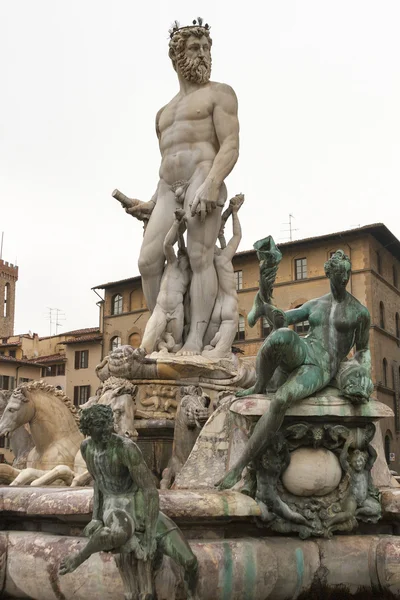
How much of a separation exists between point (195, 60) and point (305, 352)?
15.4 ft

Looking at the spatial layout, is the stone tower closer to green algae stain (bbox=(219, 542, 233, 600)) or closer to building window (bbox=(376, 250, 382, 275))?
building window (bbox=(376, 250, 382, 275))

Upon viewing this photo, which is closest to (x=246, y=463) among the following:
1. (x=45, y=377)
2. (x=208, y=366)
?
(x=208, y=366)

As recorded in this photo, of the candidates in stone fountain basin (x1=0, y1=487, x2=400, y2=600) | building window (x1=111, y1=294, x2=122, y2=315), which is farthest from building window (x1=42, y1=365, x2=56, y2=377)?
stone fountain basin (x1=0, y1=487, x2=400, y2=600)

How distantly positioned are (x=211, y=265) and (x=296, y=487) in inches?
161

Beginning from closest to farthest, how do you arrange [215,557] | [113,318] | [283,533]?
1. [215,557]
2. [283,533]
3. [113,318]

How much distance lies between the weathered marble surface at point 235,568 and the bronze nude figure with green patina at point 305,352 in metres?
0.56

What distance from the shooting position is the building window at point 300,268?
156ft

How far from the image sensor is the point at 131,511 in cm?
395

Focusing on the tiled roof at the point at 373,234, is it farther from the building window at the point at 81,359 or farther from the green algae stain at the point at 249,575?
the green algae stain at the point at 249,575

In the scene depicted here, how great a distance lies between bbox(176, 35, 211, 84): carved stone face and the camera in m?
8.69

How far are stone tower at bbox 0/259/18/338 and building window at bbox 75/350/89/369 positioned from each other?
56.9 meters

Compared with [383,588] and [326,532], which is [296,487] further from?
[383,588]

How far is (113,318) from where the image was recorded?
176ft

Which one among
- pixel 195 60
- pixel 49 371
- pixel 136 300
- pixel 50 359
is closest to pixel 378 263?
pixel 136 300
